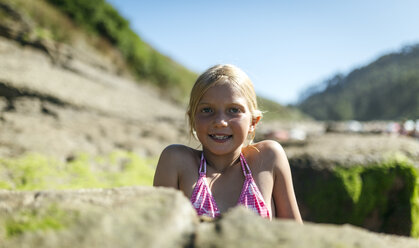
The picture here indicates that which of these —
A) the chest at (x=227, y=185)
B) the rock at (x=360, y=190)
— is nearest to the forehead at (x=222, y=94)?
the chest at (x=227, y=185)

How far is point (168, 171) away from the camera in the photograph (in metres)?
2.17

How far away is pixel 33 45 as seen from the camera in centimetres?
810

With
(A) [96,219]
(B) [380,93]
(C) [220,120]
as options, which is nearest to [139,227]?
(A) [96,219]

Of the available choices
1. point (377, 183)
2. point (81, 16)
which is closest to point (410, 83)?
point (81, 16)

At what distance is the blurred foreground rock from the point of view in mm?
927

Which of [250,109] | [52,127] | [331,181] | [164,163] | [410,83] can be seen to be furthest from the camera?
[410,83]

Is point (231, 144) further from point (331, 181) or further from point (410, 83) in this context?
point (410, 83)

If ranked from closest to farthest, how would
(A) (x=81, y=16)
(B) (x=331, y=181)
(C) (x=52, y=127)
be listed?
(B) (x=331, y=181), (C) (x=52, y=127), (A) (x=81, y=16)

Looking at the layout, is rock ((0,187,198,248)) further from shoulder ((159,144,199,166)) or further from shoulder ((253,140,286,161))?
shoulder ((253,140,286,161))

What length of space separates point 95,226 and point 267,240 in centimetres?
54

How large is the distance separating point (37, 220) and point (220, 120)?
1.38 meters

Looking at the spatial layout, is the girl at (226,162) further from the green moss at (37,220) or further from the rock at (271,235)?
the green moss at (37,220)

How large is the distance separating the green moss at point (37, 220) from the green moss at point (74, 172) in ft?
8.95

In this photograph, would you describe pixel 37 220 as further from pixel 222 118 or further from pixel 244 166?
pixel 244 166
